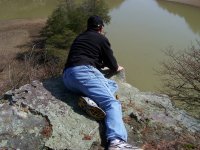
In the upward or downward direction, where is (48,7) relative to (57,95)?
downward

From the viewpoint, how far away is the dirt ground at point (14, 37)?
2224 centimetres

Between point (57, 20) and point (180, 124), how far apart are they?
2221cm

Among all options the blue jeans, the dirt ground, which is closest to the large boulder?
the blue jeans

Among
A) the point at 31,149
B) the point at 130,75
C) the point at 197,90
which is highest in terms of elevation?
the point at 31,149

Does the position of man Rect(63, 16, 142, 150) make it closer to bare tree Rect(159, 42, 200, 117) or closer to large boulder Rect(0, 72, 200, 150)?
large boulder Rect(0, 72, 200, 150)

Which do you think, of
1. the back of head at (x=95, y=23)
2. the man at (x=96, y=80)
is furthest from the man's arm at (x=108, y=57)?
the back of head at (x=95, y=23)

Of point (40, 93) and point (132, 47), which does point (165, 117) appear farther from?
point (132, 47)

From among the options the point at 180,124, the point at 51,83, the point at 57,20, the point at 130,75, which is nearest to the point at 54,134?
the point at 51,83

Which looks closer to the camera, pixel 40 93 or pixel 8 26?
pixel 40 93

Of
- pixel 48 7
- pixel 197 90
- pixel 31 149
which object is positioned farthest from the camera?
pixel 48 7

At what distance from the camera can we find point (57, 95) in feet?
16.2

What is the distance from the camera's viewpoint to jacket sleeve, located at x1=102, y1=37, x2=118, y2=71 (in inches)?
201

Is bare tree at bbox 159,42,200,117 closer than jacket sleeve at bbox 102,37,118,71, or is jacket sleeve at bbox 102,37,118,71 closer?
jacket sleeve at bbox 102,37,118,71

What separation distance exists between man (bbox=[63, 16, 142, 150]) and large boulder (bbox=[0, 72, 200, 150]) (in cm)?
14
